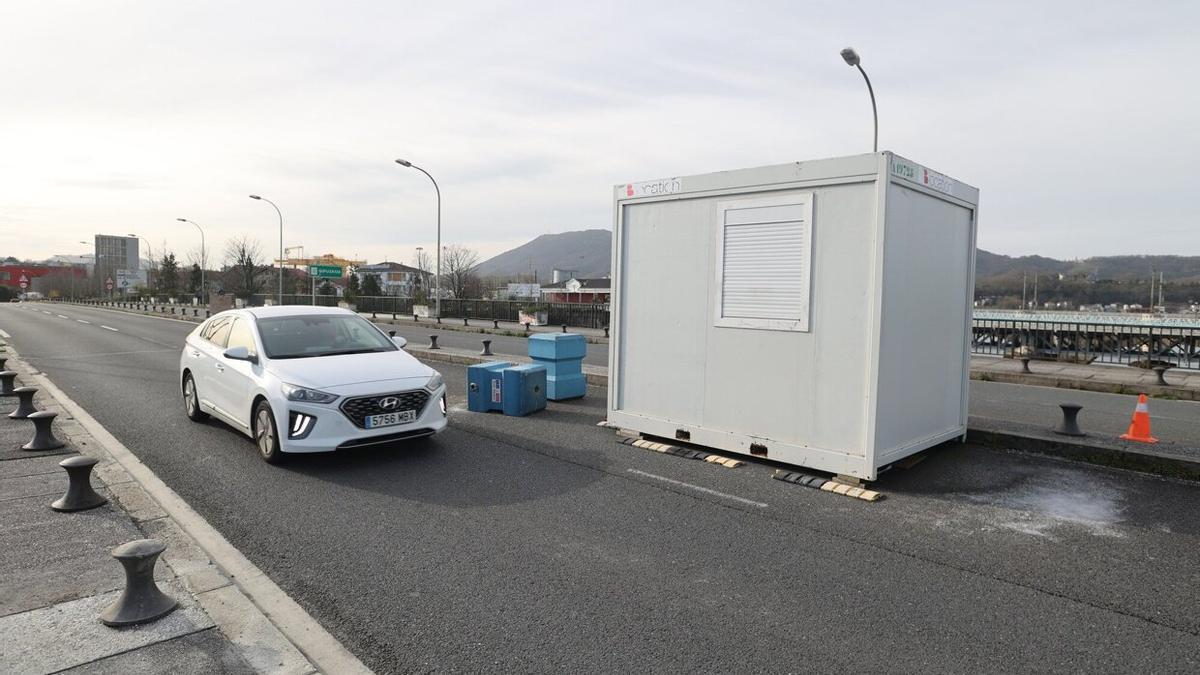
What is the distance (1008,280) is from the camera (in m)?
80.7

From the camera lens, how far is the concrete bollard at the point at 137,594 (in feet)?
11.5

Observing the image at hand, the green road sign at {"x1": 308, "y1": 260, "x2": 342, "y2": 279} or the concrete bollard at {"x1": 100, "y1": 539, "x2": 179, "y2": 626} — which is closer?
the concrete bollard at {"x1": 100, "y1": 539, "x2": 179, "y2": 626}

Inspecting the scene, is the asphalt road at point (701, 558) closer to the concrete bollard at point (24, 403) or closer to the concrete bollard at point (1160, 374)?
the concrete bollard at point (24, 403)

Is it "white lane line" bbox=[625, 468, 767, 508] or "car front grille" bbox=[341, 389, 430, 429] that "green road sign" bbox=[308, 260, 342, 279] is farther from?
"white lane line" bbox=[625, 468, 767, 508]

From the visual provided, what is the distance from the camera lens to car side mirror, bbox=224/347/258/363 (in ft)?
24.4

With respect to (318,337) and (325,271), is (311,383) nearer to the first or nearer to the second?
(318,337)

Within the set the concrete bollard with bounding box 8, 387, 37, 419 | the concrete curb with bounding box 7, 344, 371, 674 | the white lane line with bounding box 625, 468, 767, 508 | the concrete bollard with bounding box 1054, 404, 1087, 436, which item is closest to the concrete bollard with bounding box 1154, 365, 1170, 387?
the concrete bollard with bounding box 1054, 404, 1087, 436

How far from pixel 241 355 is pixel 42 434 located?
203cm

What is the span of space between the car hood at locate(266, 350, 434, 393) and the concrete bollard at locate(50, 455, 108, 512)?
1837mm

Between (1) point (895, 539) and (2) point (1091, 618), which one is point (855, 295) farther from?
(2) point (1091, 618)

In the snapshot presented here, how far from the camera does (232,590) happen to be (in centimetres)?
395

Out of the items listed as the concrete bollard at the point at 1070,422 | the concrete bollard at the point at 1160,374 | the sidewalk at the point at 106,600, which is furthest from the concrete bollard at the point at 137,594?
the concrete bollard at the point at 1160,374

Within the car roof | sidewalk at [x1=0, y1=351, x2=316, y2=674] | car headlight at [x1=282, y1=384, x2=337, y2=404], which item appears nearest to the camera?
sidewalk at [x1=0, y1=351, x2=316, y2=674]

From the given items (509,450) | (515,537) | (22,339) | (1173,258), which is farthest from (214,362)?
(1173,258)
